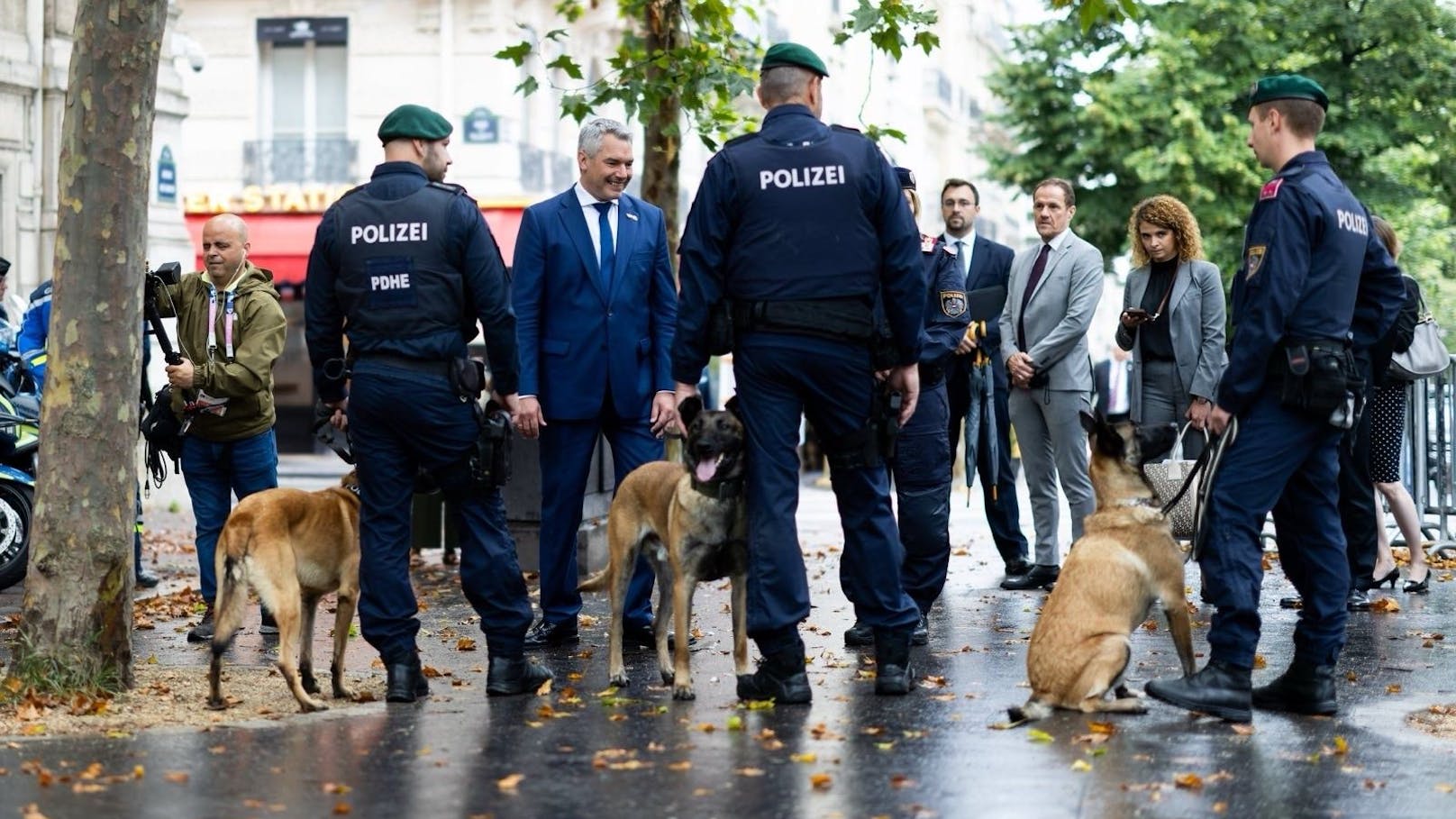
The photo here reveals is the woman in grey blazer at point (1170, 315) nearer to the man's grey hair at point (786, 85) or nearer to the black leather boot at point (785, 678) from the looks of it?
the man's grey hair at point (786, 85)

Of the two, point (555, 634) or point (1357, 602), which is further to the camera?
point (1357, 602)

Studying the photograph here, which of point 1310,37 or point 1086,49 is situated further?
point 1086,49

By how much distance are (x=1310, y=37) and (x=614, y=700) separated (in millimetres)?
29672

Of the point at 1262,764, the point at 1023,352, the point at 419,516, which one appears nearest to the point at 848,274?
the point at 1262,764

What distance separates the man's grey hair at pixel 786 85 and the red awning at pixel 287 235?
2272 cm

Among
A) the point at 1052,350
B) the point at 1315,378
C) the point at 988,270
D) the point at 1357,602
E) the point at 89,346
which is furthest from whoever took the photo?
the point at 988,270

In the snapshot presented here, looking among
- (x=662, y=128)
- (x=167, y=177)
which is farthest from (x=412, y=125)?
(x=167, y=177)

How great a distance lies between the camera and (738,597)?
728 cm

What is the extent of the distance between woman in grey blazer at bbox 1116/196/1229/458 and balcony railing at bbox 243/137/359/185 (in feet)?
74.9

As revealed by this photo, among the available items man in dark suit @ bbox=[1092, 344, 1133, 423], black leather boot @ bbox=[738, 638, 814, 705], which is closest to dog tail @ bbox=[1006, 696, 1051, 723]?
black leather boot @ bbox=[738, 638, 814, 705]

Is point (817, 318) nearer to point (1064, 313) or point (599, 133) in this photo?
point (599, 133)

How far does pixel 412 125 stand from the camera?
23.0ft

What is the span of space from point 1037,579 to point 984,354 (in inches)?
50.5

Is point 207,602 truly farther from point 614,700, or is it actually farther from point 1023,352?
point 1023,352
